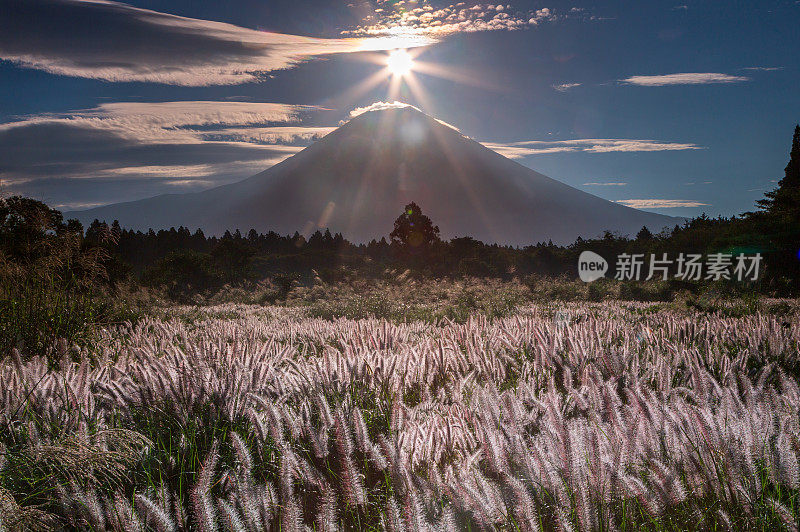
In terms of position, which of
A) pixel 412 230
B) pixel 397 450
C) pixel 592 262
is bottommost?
pixel 397 450

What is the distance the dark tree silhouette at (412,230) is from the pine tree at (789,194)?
3182 centimetres

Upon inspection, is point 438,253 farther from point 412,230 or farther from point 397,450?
point 397,450

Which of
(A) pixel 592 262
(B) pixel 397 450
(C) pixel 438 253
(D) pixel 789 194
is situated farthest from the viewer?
(C) pixel 438 253

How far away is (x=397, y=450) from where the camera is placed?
1373mm

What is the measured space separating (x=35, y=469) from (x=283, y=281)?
23944mm

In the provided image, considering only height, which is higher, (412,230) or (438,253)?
(412,230)

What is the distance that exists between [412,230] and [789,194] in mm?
35963

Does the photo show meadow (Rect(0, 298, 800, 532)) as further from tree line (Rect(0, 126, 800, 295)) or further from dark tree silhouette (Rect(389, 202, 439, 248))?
dark tree silhouette (Rect(389, 202, 439, 248))

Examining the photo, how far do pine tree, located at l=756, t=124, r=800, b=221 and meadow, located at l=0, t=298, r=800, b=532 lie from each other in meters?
32.2

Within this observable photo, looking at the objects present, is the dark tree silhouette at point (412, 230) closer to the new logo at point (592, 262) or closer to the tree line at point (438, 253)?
the tree line at point (438, 253)

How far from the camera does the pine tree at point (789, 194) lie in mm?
27798

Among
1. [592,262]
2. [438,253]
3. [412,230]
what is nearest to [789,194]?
[592,262]

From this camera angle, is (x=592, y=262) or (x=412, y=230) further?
(x=412, y=230)

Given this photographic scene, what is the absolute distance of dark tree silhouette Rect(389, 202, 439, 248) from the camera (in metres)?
57.3
